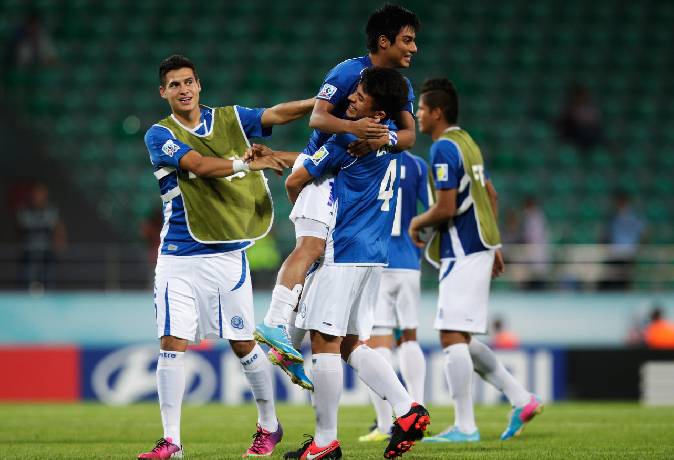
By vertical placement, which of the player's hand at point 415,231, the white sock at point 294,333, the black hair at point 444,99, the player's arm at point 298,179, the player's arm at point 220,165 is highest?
the black hair at point 444,99

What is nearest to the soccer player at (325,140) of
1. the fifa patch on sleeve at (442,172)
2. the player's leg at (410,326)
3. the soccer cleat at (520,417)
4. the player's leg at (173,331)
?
the player's leg at (173,331)

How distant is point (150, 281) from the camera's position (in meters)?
15.9

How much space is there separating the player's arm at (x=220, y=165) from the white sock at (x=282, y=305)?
0.78 m

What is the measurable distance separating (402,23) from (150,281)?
32.8 ft

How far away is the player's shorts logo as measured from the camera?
679 centimetres

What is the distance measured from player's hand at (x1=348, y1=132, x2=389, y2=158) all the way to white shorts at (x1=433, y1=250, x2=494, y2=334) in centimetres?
188

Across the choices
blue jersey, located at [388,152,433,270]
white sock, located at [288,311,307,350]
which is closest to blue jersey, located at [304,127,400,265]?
white sock, located at [288,311,307,350]

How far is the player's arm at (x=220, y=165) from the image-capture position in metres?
6.59

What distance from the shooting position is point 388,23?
21.5 ft

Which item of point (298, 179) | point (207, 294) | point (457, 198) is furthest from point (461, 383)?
point (298, 179)

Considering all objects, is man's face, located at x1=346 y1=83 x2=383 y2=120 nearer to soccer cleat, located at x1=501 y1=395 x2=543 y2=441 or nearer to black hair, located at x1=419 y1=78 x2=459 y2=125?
black hair, located at x1=419 y1=78 x2=459 y2=125

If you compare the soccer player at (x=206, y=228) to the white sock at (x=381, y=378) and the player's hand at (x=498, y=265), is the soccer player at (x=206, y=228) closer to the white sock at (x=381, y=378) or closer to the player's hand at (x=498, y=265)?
the white sock at (x=381, y=378)

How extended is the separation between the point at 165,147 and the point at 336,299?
1395 mm

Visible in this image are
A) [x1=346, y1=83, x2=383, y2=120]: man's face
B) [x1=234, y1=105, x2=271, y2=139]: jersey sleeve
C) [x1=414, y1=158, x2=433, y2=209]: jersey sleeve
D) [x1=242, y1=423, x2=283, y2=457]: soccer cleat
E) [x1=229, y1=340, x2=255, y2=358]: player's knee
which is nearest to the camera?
[x1=346, y1=83, x2=383, y2=120]: man's face
